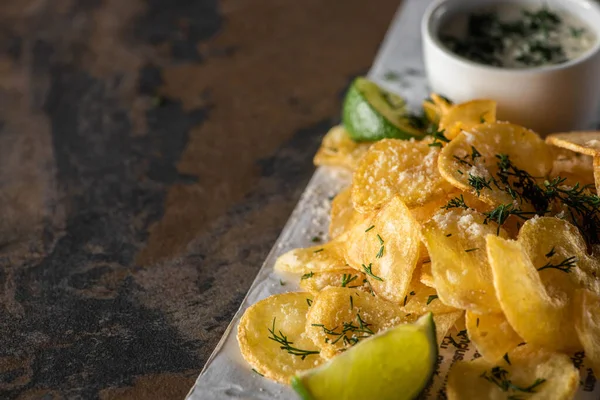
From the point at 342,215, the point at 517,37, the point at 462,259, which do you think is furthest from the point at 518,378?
the point at 517,37

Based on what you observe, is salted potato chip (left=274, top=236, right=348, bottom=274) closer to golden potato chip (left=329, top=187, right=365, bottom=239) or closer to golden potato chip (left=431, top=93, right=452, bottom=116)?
golden potato chip (left=329, top=187, right=365, bottom=239)

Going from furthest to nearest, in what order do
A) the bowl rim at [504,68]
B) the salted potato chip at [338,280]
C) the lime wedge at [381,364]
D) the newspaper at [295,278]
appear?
the bowl rim at [504,68], the salted potato chip at [338,280], the newspaper at [295,278], the lime wedge at [381,364]

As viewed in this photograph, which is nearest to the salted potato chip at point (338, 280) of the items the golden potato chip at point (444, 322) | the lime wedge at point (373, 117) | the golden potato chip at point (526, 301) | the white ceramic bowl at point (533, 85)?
the golden potato chip at point (444, 322)

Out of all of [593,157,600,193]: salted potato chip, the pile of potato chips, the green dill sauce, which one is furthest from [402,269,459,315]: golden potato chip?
the green dill sauce

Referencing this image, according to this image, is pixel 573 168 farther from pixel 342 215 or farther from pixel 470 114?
pixel 342 215

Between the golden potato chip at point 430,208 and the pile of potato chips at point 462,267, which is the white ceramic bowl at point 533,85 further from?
the golden potato chip at point 430,208

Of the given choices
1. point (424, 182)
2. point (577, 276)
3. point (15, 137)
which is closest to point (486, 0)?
point (424, 182)
